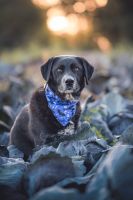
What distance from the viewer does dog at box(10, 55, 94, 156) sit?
9.19 metres

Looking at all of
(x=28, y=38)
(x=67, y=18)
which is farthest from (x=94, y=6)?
(x=28, y=38)

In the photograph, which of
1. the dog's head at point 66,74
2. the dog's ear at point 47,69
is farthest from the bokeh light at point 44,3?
the dog's ear at point 47,69

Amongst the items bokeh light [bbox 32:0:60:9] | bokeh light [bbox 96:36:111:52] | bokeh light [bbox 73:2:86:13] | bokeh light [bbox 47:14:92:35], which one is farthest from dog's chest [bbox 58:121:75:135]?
bokeh light [bbox 96:36:111:52]

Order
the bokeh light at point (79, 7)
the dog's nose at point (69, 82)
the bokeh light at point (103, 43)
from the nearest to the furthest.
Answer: the dog's nose at point (69, 82)
the bokeh light at point (79, 7)
the bokeh light at point (103, 43)

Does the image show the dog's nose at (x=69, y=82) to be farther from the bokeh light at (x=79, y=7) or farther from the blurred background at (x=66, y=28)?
the bokeh light at (x=79, y=7)

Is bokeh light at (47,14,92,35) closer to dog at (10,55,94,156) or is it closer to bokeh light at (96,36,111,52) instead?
bokeh light at (96,36,111,52)

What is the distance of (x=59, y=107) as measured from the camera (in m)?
9.31

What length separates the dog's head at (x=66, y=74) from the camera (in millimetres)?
9164

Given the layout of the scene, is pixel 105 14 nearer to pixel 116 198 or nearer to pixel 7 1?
pixel 7 1

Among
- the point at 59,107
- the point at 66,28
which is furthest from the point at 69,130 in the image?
the point at 66,28

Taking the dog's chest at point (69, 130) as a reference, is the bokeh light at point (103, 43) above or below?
above

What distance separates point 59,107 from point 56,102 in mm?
95

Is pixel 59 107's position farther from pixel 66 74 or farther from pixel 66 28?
pixel 66 28

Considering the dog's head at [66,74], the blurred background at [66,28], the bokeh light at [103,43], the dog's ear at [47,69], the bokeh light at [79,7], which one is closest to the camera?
the dog's head at [66,74]
